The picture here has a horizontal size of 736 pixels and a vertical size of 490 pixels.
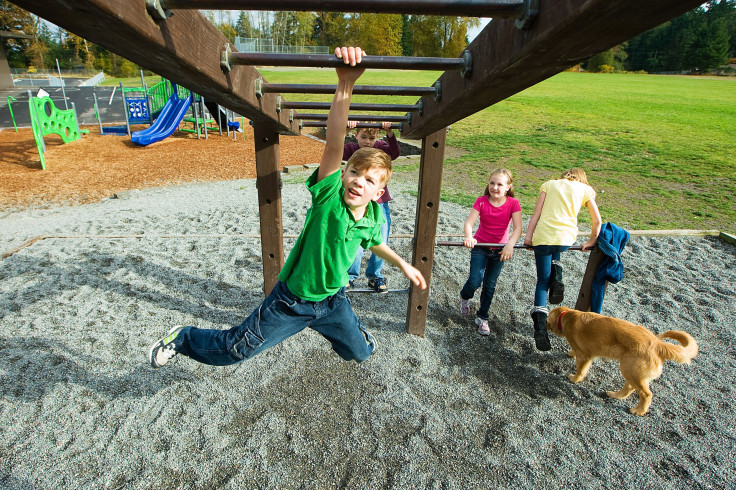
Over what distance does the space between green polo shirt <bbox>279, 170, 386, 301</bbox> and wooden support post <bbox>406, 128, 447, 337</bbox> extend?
0.93 metres

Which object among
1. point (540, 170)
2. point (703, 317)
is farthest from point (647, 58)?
point (703, 317)

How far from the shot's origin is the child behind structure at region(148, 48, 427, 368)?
1.91 m

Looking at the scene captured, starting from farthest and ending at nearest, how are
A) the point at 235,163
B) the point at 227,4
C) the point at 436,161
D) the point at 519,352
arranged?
1. the point at 235,163
2. the point at 519,352
3. the point at 436,161
4. the point at 227,4

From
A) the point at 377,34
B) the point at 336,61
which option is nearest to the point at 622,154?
the point at 336,61

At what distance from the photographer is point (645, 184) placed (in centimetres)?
800

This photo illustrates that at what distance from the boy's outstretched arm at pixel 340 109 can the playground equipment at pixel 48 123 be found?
408 inches

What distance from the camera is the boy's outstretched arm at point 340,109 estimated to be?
1417 mm

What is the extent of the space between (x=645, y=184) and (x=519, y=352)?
6.62 m

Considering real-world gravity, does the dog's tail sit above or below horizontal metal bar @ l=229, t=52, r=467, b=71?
below

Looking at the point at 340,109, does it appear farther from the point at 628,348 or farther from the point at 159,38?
the point at 628,348

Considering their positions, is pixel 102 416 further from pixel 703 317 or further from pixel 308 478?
pixel 703 317

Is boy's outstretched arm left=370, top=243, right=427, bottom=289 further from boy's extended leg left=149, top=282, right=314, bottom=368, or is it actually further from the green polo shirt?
boy's extended leg left=149, top=282, right=314, bottom=368

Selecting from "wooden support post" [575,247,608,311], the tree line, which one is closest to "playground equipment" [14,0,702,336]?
"wooden support post" [575,247,608,311]

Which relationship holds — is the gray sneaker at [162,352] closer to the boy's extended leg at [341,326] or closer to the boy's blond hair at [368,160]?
the boy's extended leg at [341,326]
